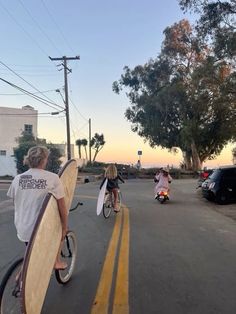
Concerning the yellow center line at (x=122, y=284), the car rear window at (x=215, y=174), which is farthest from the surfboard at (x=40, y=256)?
the car rear window at (x=215, y=174)

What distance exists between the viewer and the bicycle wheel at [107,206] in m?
14.7

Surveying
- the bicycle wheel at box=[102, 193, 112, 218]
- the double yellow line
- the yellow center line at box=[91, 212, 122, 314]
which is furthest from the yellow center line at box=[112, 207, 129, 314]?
the bicycle wheel at box=[102, 193, 112, 218]

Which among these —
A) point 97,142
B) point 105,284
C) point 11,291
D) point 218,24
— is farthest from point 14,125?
point 11,291

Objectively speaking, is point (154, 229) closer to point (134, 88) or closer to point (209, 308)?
point (209, 308)

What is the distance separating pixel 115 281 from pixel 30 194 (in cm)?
222

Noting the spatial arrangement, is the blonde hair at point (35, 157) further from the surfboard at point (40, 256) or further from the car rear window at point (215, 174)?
the car rear window at point (215, 174)

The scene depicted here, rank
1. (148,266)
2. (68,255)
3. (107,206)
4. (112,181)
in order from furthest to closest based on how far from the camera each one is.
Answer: (112,181), (107,206), (148,266), (68,255)

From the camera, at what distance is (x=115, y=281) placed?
7020 mm

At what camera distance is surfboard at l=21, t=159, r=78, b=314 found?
4.74 metres

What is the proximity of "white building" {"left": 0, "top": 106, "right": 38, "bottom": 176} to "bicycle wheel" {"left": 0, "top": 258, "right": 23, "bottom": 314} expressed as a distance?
5930 cm

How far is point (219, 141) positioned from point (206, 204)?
35.2m

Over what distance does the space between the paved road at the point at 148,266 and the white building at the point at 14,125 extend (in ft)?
167

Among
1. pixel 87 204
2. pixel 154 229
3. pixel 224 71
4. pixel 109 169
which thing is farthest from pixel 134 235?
pixel 224 71

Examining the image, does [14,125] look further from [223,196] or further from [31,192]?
[31,192]
